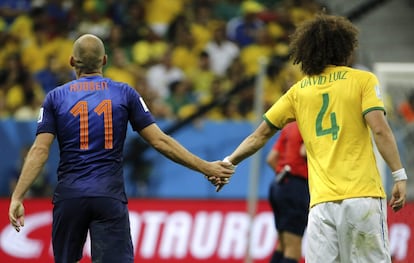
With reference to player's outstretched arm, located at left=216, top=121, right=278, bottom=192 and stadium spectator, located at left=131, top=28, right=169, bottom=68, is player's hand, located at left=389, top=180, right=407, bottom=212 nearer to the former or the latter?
player's outstretched arm, located at left=216, top=121, right=278, bottom=192

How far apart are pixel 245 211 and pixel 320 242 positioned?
281 inches

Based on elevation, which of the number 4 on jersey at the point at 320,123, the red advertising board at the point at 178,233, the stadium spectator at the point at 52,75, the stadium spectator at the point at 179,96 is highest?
the stadium spectator at the point at 52,75

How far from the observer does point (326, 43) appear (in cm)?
750

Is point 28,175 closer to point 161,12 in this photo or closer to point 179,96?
point 179,96

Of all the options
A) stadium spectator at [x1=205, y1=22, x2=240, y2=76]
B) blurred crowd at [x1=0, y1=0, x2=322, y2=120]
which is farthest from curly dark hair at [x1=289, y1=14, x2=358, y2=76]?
stadium spectator at [x1=205, y1=22, x2=240, y2=76]

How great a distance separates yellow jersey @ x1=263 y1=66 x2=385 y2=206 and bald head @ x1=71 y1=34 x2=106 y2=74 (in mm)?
1513

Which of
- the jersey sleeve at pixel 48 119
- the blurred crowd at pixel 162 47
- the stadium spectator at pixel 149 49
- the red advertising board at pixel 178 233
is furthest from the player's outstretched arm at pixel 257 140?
the stadium spectator at pixel 149 49

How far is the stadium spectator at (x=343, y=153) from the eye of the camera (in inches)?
283

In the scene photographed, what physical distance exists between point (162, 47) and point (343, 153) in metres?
10.5

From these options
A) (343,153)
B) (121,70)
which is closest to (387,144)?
A: (343,153)

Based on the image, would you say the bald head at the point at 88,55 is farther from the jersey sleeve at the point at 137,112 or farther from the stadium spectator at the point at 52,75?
the stadium spectator at the point at 52,75

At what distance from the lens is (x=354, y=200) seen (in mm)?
7199

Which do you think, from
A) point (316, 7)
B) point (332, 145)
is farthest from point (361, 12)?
point (332, 145)

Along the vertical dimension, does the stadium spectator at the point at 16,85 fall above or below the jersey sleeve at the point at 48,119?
above
